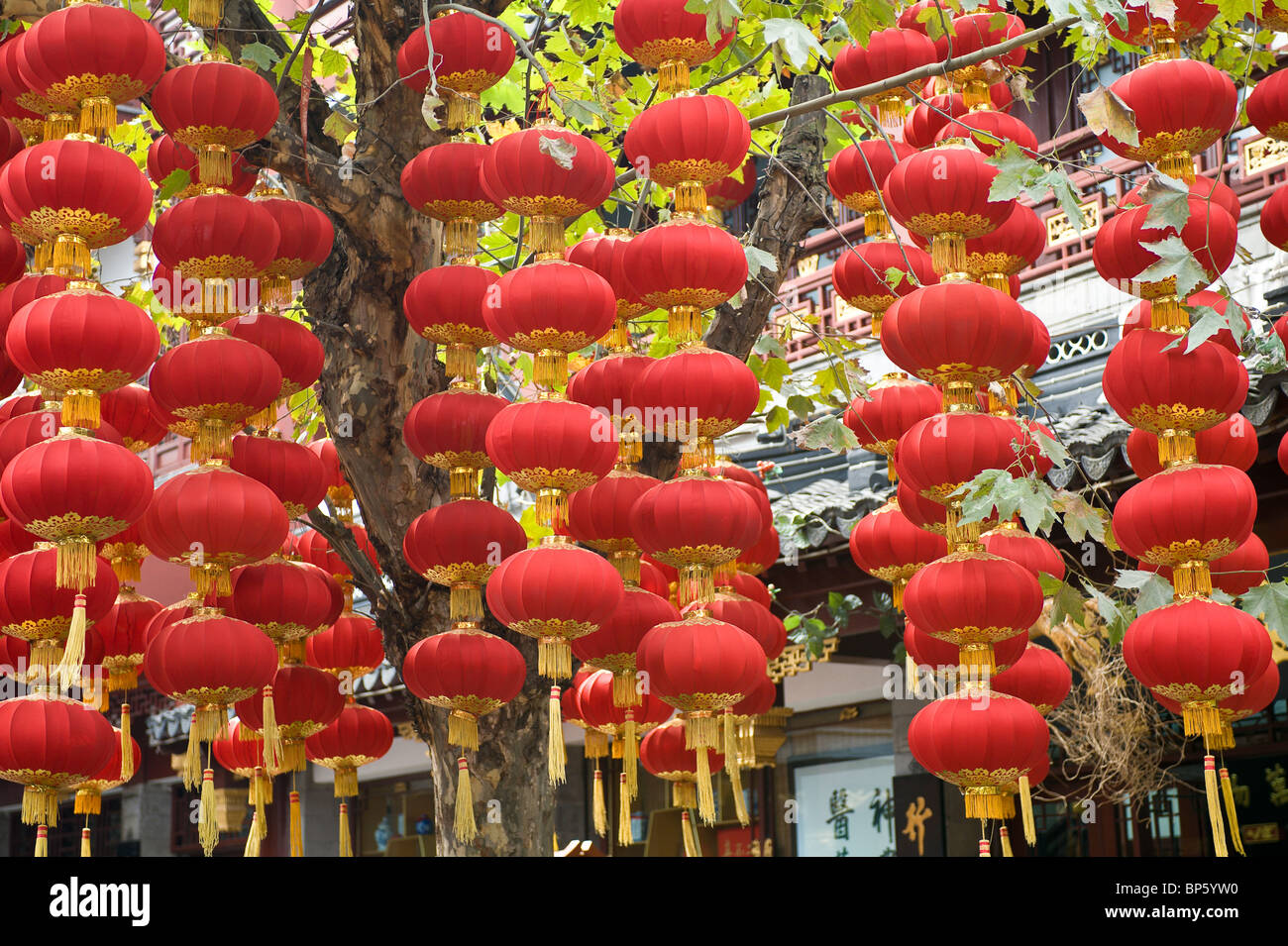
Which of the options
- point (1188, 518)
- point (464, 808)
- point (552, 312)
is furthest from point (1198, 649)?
point (464, 808)

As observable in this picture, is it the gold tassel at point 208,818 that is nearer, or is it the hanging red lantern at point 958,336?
the hanging red lantern at point 958,336

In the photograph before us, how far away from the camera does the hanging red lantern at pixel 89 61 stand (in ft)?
12.3

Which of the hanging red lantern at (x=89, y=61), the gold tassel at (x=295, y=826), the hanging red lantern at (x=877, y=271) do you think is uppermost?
the hanging red lantern at (x=89, y=61)

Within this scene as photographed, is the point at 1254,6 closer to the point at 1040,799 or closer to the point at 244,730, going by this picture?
the point at 244,730

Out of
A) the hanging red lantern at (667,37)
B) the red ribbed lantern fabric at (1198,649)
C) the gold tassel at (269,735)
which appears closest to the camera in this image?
the red ribbed lantern fabric at (1198,649)

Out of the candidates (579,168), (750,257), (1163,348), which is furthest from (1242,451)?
(579,168)

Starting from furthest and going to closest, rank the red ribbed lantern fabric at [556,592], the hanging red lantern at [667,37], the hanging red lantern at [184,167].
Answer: the hanging red lantern at [184,167]
the hanging red lantern at [667,37]
the red ribbed lantern fabric at [556,592]

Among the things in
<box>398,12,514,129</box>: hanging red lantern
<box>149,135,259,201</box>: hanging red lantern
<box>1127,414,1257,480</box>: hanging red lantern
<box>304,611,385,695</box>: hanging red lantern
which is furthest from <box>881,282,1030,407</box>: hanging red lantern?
<box>304,611,385,695</box>: hanging red lantern

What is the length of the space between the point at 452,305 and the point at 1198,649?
82.8 inches

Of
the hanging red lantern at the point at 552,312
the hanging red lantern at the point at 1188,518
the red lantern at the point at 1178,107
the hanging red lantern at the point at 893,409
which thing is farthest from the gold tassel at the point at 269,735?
the red lantern at the point at 1178,107

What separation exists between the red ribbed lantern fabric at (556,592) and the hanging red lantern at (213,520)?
1.90 feet

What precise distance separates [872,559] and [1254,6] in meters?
1.95

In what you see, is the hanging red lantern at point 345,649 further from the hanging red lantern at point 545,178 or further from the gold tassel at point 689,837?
the hanging red lantern at point 545,178

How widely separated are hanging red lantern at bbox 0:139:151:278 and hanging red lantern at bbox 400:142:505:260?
2.44 feet
